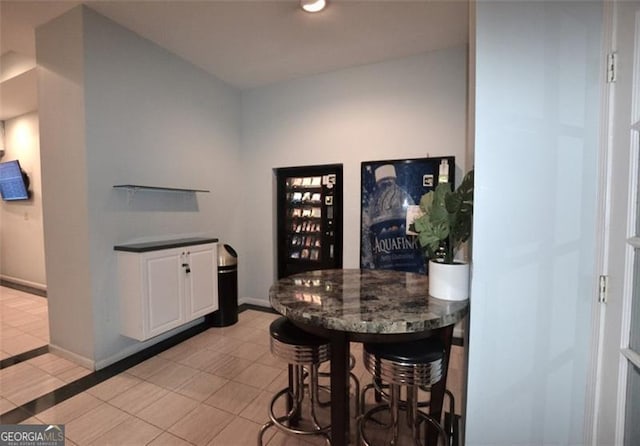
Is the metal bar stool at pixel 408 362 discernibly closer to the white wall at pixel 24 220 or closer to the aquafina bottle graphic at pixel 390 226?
the aquafina bottle graphic at pixel 390 226

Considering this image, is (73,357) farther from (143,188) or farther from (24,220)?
(24,220)

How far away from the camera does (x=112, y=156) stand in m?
2.48

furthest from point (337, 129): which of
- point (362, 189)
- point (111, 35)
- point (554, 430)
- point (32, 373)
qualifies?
point (32, 373)

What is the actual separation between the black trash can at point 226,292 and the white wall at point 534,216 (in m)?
2.79

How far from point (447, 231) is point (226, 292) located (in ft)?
9.03

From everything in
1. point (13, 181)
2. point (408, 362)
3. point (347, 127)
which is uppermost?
point (347, 127)

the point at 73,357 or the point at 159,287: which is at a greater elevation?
the point at 159,287

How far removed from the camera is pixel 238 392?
2.12 metres

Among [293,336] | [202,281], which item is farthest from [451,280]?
[202,281]

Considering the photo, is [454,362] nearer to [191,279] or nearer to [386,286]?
[386,286]

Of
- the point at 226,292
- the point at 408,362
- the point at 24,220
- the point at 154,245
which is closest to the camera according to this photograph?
the point at 408,362

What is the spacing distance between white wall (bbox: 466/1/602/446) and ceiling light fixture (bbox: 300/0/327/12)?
154 centimetres

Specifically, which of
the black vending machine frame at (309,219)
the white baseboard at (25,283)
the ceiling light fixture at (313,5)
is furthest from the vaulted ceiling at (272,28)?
the white baseboard at (25,283)

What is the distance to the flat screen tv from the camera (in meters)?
4.46
